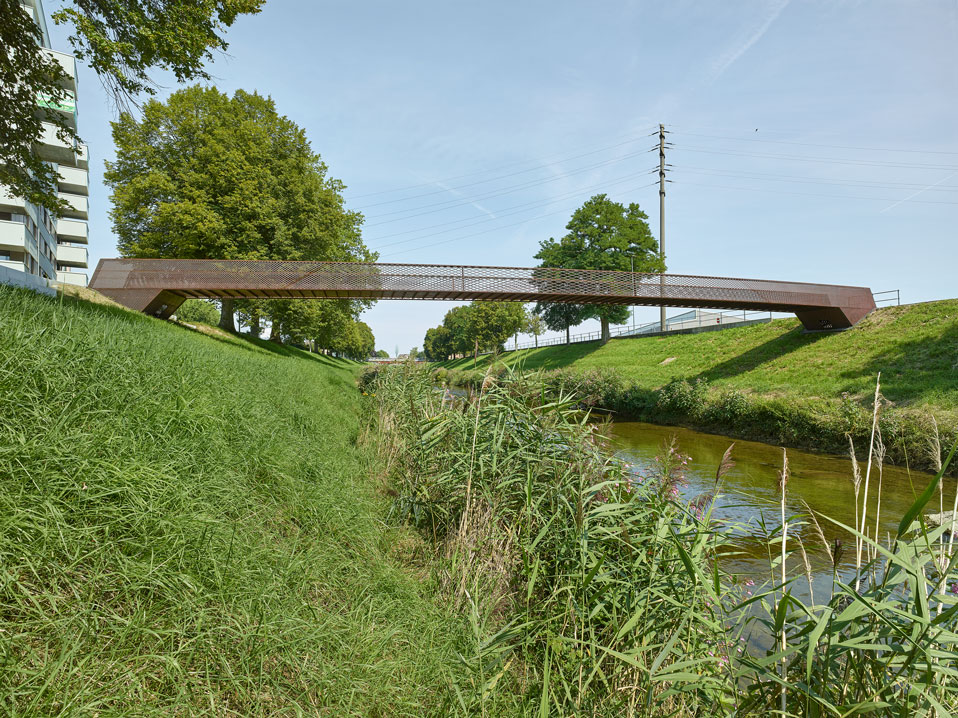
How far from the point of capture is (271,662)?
7.34 ft

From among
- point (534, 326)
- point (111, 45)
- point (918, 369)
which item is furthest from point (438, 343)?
point (111, 45)

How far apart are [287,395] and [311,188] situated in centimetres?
2255

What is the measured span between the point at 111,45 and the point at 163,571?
958 cm

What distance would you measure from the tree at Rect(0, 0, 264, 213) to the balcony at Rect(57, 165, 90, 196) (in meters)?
47.2

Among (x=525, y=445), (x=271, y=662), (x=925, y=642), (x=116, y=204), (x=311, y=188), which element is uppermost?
(x=311, y=188)

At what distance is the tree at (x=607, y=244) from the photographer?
40031mm

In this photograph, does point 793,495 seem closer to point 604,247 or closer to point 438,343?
point 604,247

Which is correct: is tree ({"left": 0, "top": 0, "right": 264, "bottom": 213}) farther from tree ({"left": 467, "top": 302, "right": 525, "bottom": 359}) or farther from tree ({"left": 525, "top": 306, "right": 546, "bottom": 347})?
tree ({"left": 525, "top": 306, "right": 546, "bottom": 347})

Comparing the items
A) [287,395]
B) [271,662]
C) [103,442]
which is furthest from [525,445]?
[287,395]

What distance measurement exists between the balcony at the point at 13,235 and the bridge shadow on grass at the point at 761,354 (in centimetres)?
4233

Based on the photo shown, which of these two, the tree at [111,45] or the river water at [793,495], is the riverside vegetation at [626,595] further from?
the tree at [111,45]

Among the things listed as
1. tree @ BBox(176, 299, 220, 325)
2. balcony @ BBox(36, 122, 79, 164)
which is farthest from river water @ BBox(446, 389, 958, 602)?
tree @ BBox(176, 299, 220, 325)

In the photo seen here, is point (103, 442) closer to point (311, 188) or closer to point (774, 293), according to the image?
point (774, 293)

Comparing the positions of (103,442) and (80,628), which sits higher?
(103,442)
